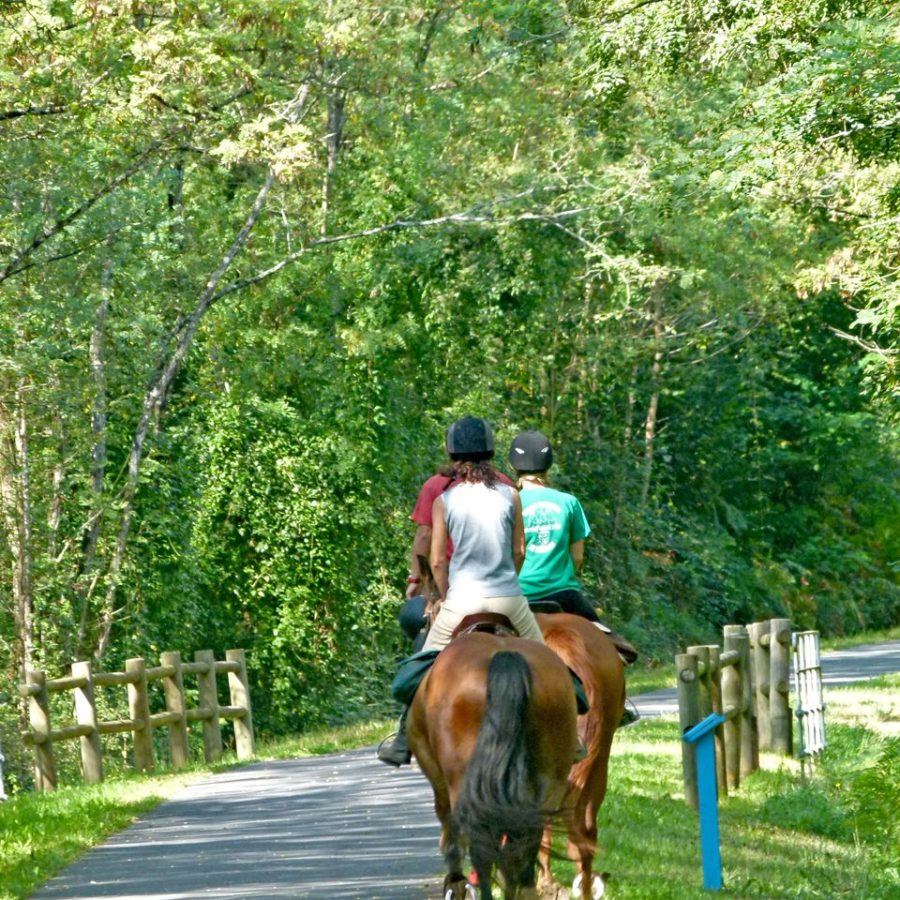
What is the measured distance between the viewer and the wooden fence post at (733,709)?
→ 53.3 ft

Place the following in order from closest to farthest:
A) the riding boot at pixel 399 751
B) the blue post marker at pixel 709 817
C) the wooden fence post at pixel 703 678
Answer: the riding boot at pixel 399 751 < the blue post marker at pixel 709 817 < the wooden fence post at pixel 703 678

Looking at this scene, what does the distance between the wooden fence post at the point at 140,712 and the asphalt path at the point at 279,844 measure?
1562 millimetres

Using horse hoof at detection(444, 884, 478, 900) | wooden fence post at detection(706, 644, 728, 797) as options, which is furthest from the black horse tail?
wooden fence post at detection(706, 644, 728, 797)

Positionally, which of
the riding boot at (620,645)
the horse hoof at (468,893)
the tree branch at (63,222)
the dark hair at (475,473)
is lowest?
the horse hoof at (468,893)

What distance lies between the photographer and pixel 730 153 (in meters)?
15.0

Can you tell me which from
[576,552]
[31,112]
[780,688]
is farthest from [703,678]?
[31,112]

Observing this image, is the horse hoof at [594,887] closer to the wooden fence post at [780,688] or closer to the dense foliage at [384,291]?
the dense foliage at [384,291]

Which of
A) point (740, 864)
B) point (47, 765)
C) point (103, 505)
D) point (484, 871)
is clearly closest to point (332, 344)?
point (103, 505)

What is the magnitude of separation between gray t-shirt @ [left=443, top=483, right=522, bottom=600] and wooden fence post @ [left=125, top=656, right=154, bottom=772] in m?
10.4

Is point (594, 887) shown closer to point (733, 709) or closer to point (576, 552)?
point (576, 552)

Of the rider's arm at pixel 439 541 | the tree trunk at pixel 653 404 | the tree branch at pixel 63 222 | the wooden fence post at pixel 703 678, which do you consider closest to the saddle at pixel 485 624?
the rider's arm at pixel 439 541

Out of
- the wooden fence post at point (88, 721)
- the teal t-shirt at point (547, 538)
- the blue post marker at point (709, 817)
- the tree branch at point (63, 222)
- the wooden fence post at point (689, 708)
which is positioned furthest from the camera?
the tree branch at point (63, 222)

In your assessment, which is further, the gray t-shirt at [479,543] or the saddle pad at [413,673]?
the saddle pad at [413,673]

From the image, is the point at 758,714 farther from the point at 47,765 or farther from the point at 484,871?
the point at 484,871
